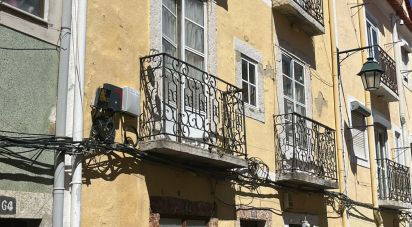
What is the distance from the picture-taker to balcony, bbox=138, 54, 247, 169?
25.6 feet

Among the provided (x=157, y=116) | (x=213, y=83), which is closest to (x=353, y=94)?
(x=213, y=83)

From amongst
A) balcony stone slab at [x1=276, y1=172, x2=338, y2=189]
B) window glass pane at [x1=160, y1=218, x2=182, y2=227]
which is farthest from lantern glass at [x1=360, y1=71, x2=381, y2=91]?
window glass pane at [x1=160, y1=218, x2=182, y2=227]

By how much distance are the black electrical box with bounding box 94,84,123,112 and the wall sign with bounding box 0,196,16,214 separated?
1.64m

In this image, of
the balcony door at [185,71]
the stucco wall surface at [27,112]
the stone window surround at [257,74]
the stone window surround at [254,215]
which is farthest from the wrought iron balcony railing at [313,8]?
the stucco wall surface at [27,112]

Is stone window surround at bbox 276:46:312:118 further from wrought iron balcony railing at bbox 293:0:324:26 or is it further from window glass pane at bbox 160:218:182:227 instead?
window glass pane at bbox 160:218:182:227

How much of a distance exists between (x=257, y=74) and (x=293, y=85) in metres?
1.46

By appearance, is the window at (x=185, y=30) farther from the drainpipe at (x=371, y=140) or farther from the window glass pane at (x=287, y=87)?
the drainpipe at (x=371, y=140)

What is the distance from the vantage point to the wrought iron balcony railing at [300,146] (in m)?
11.0

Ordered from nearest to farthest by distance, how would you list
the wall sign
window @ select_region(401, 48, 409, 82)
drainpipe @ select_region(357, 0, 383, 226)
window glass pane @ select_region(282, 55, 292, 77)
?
the wall sign → window glass pane @ select_region(282, 55, 292, 77) → drainpipe @ select_region(357, 0, 383, 226) → window @ select_region(401, 48, 409, 82)

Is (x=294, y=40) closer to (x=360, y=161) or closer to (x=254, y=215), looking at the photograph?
(x=360, y=161)

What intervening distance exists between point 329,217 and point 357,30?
5434 mm

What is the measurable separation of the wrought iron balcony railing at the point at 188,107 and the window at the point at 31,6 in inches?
62.3

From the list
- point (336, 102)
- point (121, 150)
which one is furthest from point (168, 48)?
point (336, 102)

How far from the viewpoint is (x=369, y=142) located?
15078 mm
